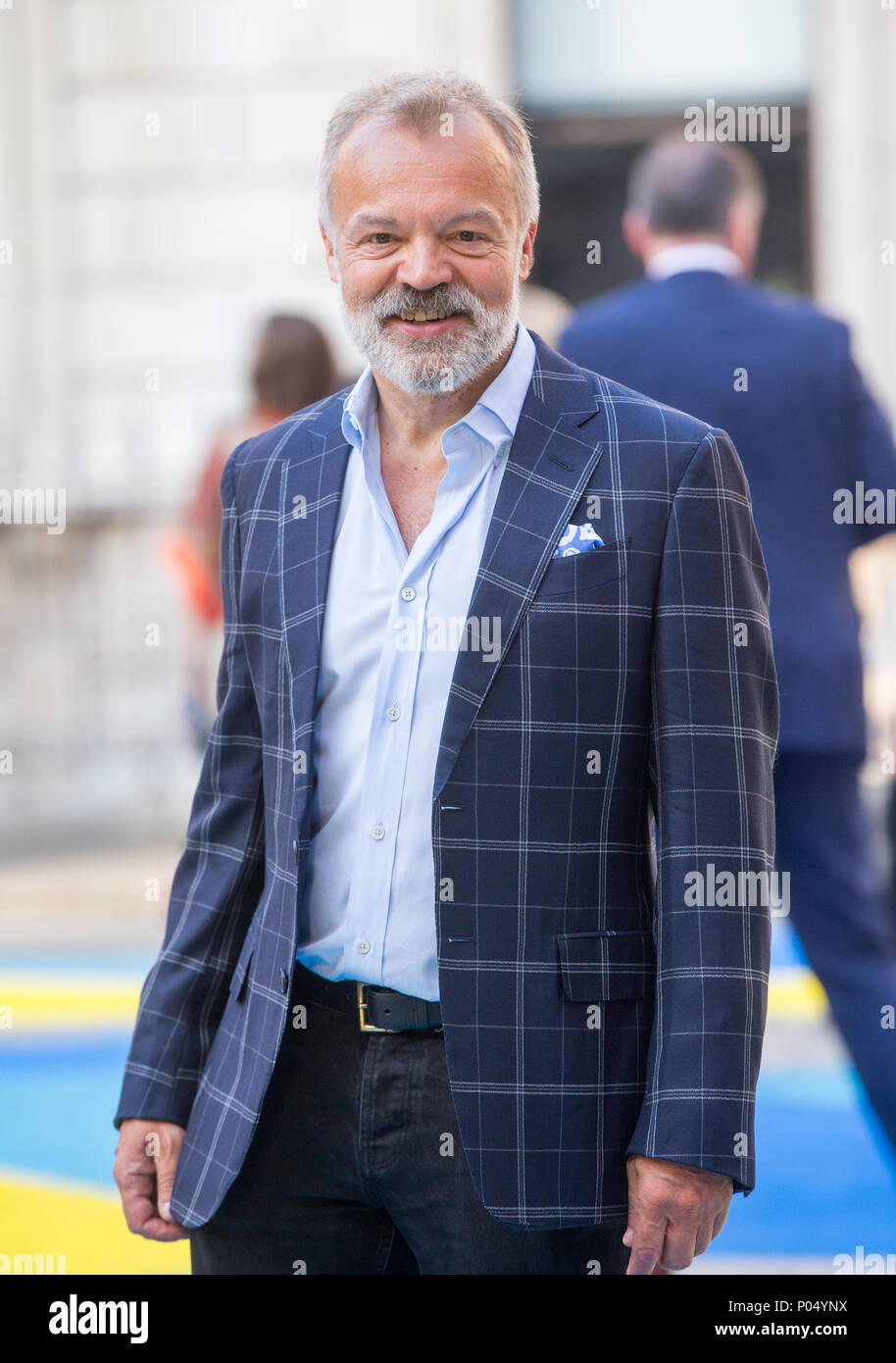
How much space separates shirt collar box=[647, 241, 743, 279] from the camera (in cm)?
423

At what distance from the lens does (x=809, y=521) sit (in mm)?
3920

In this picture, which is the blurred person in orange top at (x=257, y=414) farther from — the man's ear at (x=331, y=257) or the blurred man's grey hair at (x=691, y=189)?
the man's ear at (x=331, y=257)

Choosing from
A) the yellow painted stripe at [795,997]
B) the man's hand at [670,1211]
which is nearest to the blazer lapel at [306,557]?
the man's hand at [670,1211]

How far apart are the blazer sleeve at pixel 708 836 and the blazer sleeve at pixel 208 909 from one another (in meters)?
0.63

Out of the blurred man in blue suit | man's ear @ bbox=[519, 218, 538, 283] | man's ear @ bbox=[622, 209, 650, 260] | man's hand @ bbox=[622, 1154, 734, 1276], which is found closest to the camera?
man's hand @ bbox=[622, 1154, 734, 1276]

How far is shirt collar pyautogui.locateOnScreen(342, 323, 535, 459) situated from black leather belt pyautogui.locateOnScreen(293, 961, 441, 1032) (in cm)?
72

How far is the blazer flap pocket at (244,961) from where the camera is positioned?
2.39 metres

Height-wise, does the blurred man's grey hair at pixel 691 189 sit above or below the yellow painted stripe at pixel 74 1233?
above

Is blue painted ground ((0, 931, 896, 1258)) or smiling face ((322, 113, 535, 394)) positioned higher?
smiling face ((322, 113, 535, 394))

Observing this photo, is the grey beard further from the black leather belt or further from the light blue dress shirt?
the black leather belt

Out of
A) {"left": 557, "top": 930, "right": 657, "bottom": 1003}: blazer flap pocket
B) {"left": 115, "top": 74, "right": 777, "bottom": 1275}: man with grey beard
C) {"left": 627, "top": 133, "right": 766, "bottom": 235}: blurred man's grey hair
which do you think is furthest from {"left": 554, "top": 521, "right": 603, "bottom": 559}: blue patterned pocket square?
{"left": 627, "top": 133, "right": 766, "bottom": 235}: blurred man's grey hair

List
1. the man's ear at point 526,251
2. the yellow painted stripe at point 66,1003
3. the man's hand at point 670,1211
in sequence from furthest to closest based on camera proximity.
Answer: the yellow painted stripe at point 66,1003 → the man's ear at point 526,251 → the man's hand at point 670,1211

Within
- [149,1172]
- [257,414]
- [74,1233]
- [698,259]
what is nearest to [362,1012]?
[149,1172]

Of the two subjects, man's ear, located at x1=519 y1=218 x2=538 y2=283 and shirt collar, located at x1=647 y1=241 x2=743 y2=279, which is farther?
shirt collar, located at x1=647 y1=241 x2=743 y2=279
